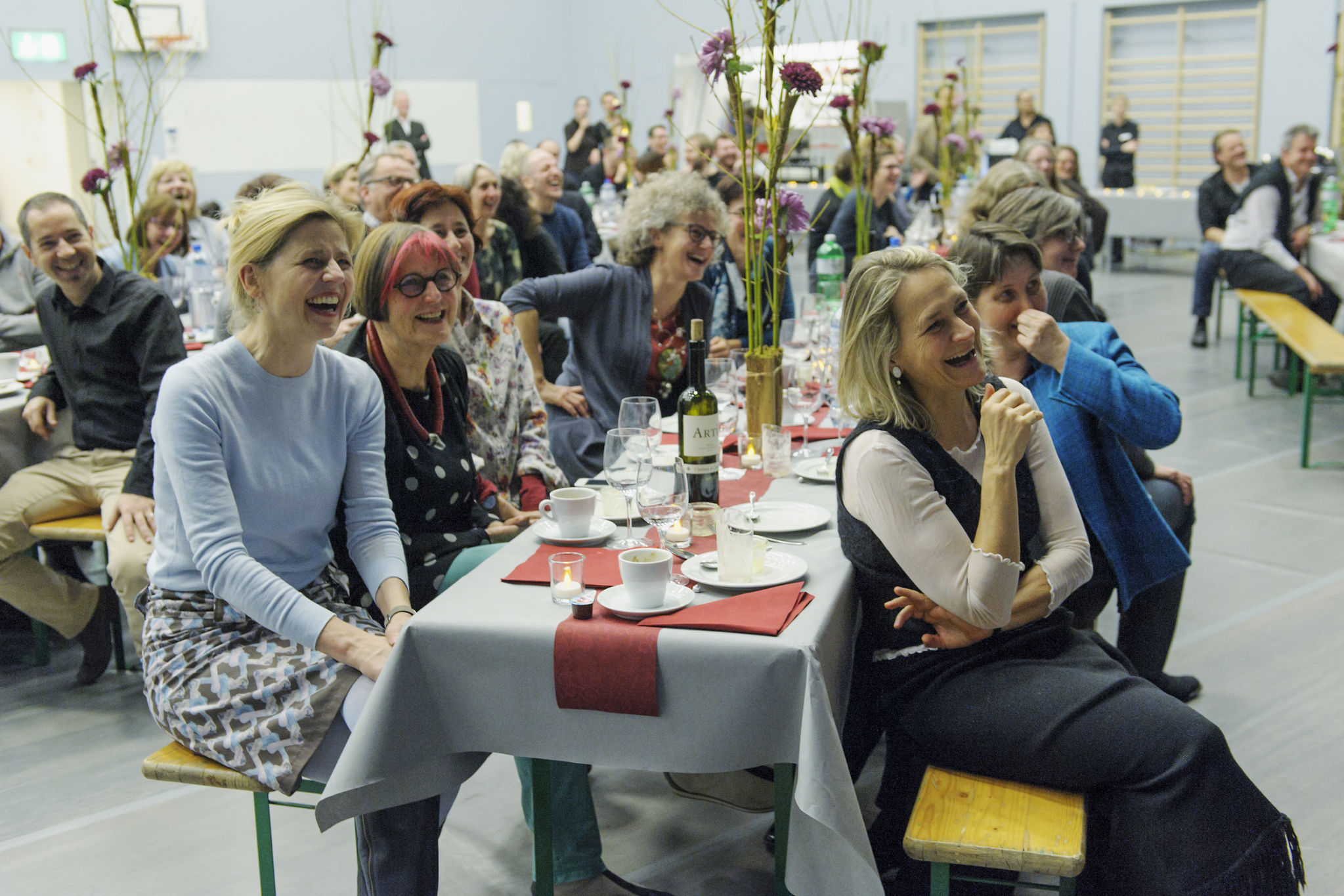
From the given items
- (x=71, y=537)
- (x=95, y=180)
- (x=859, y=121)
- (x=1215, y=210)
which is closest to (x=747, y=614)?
(x=71, y=537)

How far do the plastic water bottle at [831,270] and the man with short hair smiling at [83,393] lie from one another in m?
2.30

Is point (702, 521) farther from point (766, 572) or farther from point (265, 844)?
point (265, 844)

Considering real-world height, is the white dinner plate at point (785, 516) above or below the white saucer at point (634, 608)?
above

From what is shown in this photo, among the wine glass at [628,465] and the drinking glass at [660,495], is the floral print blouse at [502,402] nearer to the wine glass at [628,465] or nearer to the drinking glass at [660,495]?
the wine glass at [628,465]

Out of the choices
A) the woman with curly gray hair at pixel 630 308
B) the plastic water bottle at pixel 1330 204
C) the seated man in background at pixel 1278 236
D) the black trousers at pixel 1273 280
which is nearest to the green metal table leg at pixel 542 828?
the woman with curly gray hair at pixel 630 308

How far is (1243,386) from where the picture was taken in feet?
21.7

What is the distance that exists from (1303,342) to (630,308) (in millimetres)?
3506

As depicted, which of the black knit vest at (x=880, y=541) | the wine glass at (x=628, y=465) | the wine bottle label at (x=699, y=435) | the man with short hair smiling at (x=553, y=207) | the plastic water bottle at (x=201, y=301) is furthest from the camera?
the man with short hair smiling at (x=553, y=207)

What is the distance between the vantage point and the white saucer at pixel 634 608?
1.72m

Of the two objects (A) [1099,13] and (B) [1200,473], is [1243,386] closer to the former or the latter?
(B) [1200,473]

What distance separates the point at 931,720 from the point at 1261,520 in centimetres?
313

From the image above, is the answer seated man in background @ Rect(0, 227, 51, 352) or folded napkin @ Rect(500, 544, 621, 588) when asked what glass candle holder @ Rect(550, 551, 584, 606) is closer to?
folded napkin @ Rect(500, 544, 621, 588)

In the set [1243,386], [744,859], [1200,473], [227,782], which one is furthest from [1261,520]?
[227,782]

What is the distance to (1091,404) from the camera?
2365 mm
